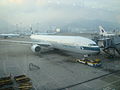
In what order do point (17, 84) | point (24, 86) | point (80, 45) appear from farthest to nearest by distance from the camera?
point (80, 45), point (17, 84), point (24, 86)

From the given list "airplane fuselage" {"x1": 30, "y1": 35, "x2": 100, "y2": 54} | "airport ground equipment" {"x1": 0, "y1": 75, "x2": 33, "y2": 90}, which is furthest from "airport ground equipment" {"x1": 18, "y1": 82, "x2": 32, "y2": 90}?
"airplane fuselage" {"x1": 30, "y1": 35, "x2": 100, "y2": 54}

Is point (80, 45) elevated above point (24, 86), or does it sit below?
above

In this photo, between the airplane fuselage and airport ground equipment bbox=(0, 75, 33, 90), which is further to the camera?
the airplane fuselage

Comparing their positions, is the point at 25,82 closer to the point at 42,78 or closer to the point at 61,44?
the point at 42,78

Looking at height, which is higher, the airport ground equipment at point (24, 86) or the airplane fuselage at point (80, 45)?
the airplane fuselage at point (80, 45)

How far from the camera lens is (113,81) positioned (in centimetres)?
1112

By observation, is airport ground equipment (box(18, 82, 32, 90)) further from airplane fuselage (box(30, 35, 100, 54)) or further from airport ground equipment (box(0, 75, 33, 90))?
airplane fuselage (box(30, 35, 100, 54))

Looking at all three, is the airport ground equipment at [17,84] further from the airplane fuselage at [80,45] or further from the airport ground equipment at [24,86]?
the airplane fuselage at [80,45]

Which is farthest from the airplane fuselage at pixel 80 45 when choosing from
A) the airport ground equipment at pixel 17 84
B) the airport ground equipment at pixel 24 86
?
the airport ground equipment at pixel 24 86

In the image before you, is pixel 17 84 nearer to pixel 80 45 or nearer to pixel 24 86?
pixel 24 86

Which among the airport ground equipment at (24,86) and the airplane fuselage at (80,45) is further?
the airplane fuselage at (80,45)

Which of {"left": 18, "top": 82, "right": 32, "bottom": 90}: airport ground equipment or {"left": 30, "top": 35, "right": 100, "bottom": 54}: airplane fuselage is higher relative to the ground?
{"left": 30, "top": 35, "right": 100, "bottom": 54}: airplane fuselage

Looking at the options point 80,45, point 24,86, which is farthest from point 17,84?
point 80,45

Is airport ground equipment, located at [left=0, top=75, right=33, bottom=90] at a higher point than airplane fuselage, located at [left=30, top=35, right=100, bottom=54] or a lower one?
lower
